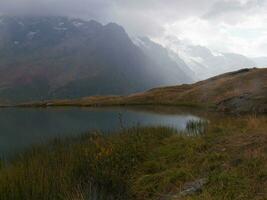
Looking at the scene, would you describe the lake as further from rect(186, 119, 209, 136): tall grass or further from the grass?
the grass

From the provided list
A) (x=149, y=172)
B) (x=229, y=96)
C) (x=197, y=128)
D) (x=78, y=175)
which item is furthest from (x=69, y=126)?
(x=149, y=172)

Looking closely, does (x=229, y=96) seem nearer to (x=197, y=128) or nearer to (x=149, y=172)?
(x=197, y=128)

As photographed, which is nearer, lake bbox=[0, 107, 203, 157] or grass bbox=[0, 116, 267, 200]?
grass bbox=[0, 116, 267, 200]

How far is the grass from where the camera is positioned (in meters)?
11.0

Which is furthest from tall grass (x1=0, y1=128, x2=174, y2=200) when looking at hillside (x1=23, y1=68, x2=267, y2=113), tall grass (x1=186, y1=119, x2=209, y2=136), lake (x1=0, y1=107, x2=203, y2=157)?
hillside (x1=23, y1=68, x2=267, y2=113)

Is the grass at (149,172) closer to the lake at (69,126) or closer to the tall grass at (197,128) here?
the lake at (69,126)

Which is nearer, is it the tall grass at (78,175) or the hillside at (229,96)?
the tall grass at (78,175)

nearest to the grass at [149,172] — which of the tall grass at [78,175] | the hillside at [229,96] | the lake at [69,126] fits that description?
the tall grass at [78,175]

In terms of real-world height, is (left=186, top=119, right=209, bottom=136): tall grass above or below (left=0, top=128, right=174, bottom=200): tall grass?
above

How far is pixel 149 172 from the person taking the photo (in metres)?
14.5

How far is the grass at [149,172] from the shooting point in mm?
10967

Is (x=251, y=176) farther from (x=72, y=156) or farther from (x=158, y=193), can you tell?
(x=72, y=156)

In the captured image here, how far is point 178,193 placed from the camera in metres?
11.0

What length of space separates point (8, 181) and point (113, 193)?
11.8 ft
